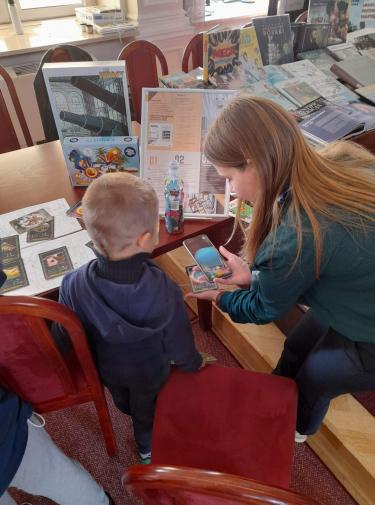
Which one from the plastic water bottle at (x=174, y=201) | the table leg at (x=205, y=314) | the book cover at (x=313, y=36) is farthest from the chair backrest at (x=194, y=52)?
the table leg at (x=205, y=314)

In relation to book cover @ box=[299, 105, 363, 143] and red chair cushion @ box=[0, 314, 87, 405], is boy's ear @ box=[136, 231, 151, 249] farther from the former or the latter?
book cover @ box=[299, 105, 363, 143]

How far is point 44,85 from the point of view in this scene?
5.92 ft

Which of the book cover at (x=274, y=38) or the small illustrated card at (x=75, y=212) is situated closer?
the small illustrated card at (x=75, y=212)

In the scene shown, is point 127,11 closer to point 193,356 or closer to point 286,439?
point 193,356

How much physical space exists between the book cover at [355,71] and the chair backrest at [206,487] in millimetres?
2107

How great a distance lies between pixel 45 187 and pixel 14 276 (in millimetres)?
464

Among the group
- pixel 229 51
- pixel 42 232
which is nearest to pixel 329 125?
pixel 229 51

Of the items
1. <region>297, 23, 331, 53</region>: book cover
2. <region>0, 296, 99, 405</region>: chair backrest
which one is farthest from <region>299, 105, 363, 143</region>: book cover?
<region>0, 296, 99, 405</region>: chair backrest

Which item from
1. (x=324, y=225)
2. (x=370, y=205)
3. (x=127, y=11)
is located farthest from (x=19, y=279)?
(x=127, y=11)

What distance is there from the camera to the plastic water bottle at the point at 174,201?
1.16m

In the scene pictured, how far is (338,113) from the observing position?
5.90 feet

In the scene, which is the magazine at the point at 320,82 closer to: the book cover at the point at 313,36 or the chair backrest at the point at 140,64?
the book cover at the point at 313,36

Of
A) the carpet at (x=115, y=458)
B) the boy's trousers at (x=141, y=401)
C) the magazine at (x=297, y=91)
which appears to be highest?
the magazine at (x=297, y=91)

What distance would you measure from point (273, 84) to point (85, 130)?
3.53 ft
